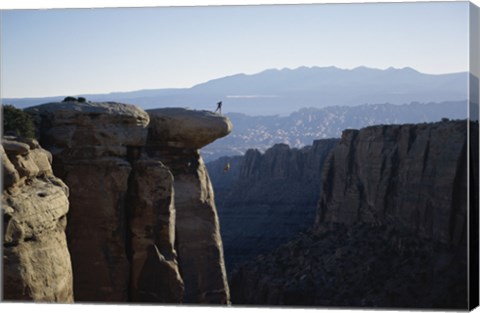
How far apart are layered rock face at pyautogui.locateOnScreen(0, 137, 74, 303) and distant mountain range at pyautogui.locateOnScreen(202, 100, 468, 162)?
68.6ft

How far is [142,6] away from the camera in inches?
888

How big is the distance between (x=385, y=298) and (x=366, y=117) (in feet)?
115

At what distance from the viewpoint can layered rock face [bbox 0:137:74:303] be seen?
1844cm

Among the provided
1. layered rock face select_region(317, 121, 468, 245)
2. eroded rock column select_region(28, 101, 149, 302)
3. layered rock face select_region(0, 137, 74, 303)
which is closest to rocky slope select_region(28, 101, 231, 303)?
eroded rock column select_region(28, 101, 149, 302)

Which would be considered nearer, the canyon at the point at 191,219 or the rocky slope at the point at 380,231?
the canyon at the point at 191,219

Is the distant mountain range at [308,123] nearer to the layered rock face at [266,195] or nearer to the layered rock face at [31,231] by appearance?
the layered rock face at [266,195]

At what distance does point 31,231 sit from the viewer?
61.4ft

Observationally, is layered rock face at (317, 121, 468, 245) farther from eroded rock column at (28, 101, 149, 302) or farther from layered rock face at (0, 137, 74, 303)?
layered rock face at (0, 137, 74, 303)

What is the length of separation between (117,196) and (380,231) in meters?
32.0

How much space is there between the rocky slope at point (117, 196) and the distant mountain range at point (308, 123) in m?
13.3

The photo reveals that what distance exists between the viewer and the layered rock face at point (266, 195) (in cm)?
7812

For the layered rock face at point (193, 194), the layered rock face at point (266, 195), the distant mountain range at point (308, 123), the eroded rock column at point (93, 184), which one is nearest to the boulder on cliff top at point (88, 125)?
the eroded rock column at point (93, 184)

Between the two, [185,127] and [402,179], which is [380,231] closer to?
[402,179]

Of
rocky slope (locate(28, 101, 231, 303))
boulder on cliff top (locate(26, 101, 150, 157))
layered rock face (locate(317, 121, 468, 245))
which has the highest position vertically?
boulder on cliff top (locate(26, 101, 150, 157))
